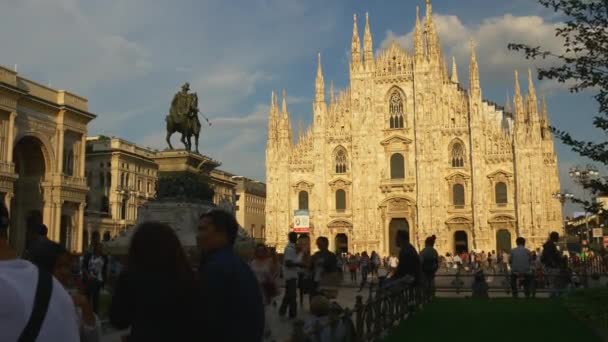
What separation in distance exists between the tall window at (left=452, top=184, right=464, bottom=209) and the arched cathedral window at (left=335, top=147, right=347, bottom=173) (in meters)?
8.83

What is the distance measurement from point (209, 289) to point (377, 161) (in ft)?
150

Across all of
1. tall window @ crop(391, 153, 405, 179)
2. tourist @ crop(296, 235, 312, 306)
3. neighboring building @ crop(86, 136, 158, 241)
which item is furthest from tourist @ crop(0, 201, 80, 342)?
neighboring building @ crop(86, 136, 158, 241)

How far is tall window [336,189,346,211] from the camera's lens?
163 ft

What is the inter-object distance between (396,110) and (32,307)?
48.3 m

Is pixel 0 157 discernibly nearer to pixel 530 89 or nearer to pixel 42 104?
pixel 42 104

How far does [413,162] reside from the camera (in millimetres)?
48188

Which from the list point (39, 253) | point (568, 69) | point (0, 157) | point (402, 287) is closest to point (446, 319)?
point (402, 287)

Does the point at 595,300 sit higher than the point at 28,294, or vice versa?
the point at 28,294

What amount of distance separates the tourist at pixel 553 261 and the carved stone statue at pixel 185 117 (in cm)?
1013

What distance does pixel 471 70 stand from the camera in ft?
154

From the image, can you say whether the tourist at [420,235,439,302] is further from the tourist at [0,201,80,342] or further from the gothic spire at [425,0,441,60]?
the gothic spire at [425,0,441,60]

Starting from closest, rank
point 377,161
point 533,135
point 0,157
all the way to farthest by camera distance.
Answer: point 0,157 → point 533,135 → point 377,161

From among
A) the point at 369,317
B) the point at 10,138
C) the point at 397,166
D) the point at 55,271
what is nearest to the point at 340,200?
the point at 397,166

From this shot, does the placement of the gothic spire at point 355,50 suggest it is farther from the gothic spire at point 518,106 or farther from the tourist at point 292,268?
the tourist at point 292,268
